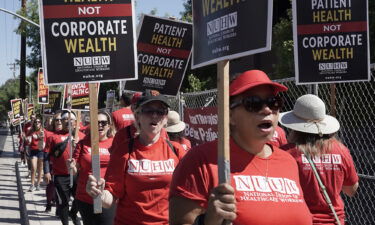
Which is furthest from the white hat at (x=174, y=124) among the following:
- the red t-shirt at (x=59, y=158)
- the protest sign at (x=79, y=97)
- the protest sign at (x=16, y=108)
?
the protest sign at (x=16, y=108)

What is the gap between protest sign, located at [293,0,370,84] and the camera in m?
6.18

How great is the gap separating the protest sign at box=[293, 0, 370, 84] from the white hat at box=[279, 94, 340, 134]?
4.60 ft

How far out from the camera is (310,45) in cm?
628

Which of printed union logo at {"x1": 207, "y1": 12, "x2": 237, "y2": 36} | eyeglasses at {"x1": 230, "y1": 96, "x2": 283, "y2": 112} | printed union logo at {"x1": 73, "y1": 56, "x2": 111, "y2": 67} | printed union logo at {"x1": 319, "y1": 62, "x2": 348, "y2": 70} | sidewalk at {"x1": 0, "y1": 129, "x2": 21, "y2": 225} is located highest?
printed union logo at {"x1": 207, "y1": 12, "x2": 237, "y2": 36}

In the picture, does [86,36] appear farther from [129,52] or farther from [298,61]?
[298,61]

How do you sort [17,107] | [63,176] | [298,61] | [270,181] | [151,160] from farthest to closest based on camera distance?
[17,107] → [63,176] → [298,61] → [151,160] → [270,181]

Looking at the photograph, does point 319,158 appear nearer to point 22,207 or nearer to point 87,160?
point 87,160

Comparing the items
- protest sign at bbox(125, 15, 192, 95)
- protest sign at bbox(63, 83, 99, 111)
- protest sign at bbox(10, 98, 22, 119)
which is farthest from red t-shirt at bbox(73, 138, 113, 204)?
protest sign at bbox(10, 98, 22, 119)

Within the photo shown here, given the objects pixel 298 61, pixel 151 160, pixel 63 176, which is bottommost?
pixel 63 176

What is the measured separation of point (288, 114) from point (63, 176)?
6367 mm

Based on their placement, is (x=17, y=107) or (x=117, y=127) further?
(x=17, y=107)

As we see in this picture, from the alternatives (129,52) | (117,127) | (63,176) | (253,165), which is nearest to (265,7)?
(253,165)

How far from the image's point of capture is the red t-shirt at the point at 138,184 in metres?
4.73

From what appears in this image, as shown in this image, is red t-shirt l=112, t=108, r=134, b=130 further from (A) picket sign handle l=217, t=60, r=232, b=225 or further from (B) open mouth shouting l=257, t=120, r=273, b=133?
(A) picket sign handle l=217, t=60, r=232, b=225
